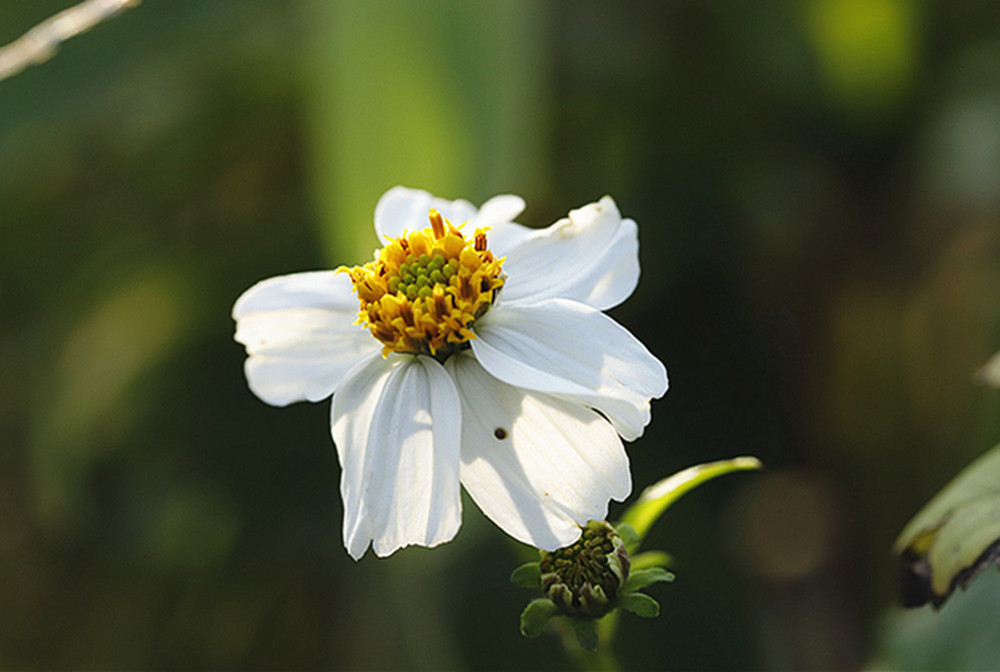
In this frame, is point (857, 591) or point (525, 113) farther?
point (857, 591)

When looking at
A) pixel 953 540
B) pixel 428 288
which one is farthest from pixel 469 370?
pixel 953 540

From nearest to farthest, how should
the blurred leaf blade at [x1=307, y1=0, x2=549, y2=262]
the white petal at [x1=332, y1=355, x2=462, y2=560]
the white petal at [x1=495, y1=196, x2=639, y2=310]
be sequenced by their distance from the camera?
the white petal at [x1=332, y1=355, x2=462, y2=560] → the white petal at [x1=495, y1=196, x2=639, y2=310] → the blurred leaf blade at [x1=307, y1=0, x2=549, y2=262]

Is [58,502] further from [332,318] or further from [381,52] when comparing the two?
[332,318]

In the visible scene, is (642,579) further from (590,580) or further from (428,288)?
(428,288)

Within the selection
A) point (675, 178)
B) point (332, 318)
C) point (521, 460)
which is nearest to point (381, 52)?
point (675, 178)

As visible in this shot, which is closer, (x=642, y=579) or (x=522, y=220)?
(x=642, y=579)

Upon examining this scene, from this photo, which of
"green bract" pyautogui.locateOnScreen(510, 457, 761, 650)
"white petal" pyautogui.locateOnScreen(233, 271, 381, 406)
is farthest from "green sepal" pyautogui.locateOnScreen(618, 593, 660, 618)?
"white petal" pyautogui.locateOnScreen(233, 271, 381, 406)

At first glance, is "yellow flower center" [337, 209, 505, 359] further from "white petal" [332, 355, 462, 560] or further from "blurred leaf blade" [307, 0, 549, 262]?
"blurred leaf blade" [307, 0, 549, 262]
